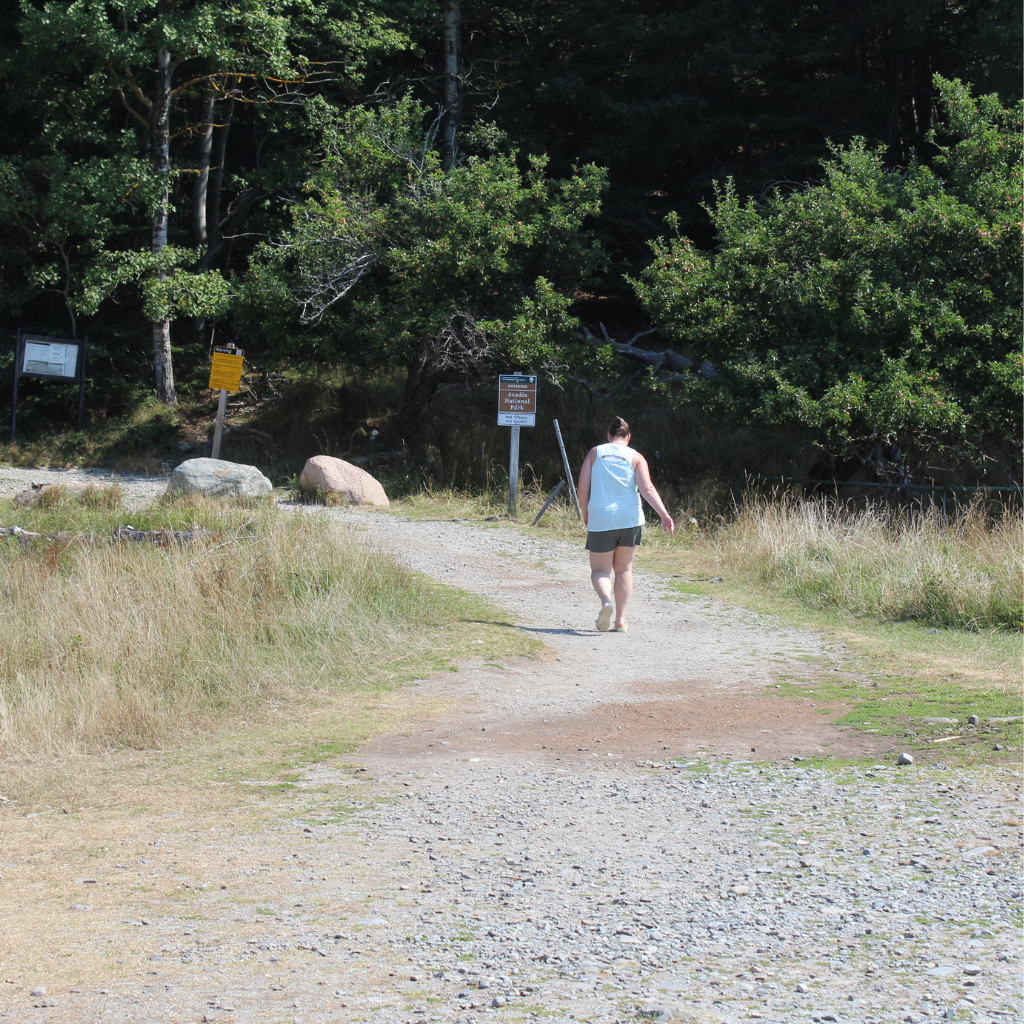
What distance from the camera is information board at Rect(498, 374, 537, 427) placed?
1599 centimetres

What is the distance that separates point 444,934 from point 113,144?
24.3m

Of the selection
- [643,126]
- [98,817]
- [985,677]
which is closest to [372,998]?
[98,817]

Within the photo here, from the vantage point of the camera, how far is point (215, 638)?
7613 millimetres

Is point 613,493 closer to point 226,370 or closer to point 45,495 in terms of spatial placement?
point 45,495

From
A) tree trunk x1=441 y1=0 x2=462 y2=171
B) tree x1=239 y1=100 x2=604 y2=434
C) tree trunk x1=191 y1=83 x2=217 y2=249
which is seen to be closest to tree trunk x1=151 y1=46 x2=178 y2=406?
tree trunk x1=191 y1=83 x2=217 y2=249

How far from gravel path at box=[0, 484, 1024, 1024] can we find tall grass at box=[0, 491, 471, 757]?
4.36ft

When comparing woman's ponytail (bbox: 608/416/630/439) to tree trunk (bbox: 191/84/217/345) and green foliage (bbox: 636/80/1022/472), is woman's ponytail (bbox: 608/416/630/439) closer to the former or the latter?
green foliage (bbox: 636/80/1022/472)

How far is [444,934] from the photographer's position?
3500 mm

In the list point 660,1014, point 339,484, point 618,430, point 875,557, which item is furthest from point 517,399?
point 660,1014

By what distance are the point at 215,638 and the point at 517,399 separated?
29.9ft

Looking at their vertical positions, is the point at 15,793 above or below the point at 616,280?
below

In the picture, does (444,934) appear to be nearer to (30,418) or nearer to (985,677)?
(985,677)

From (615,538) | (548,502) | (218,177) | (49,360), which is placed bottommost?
(548,502)

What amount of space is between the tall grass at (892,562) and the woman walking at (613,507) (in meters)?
2.54
